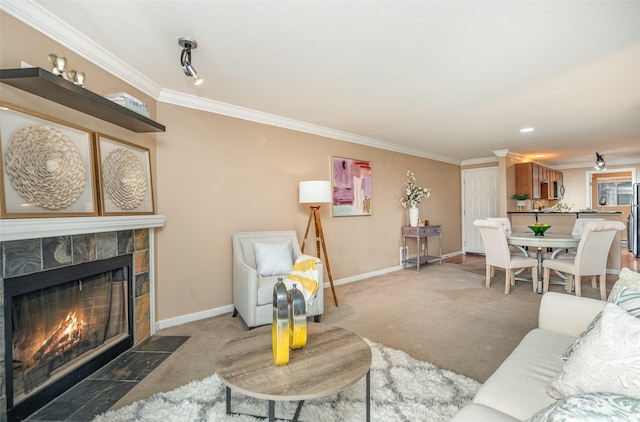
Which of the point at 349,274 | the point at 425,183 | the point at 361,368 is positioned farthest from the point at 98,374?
the point at 425,183

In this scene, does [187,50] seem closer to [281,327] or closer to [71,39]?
[71,39]

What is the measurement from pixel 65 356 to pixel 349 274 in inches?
133

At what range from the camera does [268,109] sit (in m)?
3.43

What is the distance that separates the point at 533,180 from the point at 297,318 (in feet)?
22.5

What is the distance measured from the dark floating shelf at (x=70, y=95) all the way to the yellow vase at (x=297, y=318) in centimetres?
171

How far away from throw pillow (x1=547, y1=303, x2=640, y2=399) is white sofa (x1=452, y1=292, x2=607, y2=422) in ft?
0.32

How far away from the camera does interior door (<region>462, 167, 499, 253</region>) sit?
6629 millimetres

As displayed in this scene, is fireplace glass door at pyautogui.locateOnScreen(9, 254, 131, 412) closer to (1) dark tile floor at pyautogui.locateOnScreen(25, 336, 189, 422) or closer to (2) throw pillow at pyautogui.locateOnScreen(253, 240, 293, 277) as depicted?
(1) dark tile floor at pyautogui.locateOnScreen(25, 336, 189, 422)

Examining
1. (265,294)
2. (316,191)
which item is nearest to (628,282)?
(265,294)

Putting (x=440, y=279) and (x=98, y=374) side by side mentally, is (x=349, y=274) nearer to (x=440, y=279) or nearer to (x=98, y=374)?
Result: (x=440, y=279)

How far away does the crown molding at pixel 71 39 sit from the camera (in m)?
1.66

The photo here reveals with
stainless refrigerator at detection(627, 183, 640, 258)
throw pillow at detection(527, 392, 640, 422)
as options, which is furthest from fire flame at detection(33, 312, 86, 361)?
stainless refrigerator at detection(627, 183, 640, 258)

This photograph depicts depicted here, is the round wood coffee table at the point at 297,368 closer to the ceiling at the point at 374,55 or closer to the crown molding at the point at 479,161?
the ceiling at the point at 374,55

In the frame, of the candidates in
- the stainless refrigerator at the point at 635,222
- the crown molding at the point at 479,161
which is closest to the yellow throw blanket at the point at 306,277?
the crown molding at the point at 479,161
